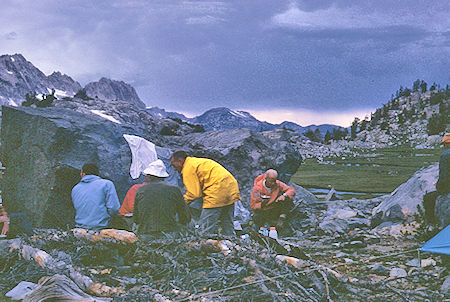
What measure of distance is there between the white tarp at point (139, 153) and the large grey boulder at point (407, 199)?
6637mm

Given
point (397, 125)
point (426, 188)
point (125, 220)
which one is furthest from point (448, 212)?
point (397, 125)

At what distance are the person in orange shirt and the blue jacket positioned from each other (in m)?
4.30

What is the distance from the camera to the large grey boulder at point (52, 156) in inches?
391

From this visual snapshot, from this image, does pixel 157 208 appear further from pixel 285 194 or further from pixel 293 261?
pixel 285 194

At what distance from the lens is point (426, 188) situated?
11.7 m

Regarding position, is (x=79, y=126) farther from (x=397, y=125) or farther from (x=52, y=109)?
(x=397, y=125)

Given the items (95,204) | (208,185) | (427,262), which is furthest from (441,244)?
(95,204)

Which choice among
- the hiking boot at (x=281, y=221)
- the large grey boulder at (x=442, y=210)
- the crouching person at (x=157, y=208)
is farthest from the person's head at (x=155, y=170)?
the large grey boulder at (x=442, y=210)

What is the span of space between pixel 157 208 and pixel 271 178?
4.59m

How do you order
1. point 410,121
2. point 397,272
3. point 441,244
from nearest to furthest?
point 441,244 < point 397,272 < point 410,121

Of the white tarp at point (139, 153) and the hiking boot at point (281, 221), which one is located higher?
the white tarp at point (139, 153)

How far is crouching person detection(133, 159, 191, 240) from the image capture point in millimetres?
6281

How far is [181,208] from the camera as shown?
254 inches

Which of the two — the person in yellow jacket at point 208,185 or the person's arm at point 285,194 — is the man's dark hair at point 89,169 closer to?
the person in yellow jacket at point 208,185
